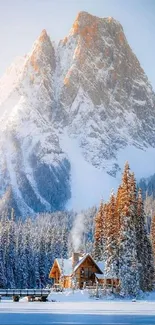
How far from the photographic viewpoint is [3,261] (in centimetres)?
12062

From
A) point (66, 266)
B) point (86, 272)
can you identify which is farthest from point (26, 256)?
point (86, 272)

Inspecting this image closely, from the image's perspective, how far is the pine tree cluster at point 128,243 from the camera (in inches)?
3152

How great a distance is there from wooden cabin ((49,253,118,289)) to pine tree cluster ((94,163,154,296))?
6.11 meters

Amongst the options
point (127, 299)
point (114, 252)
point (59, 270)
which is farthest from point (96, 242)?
point (127, 299)

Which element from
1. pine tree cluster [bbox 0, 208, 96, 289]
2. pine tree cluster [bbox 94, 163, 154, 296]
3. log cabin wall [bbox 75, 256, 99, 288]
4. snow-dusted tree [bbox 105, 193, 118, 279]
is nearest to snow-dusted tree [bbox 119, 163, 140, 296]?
pine tree cluster [bbox 94, 163, 154, 296]

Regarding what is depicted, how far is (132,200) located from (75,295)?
15595 mm

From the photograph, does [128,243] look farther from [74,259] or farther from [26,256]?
[26,256]

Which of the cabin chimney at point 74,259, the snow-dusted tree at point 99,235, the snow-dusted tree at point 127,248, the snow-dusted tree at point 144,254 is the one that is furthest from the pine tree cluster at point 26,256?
the snow-dusted tree at point 127,248

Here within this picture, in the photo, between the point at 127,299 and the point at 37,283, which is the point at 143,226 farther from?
the point at 37,283

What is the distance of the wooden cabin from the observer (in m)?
95.2

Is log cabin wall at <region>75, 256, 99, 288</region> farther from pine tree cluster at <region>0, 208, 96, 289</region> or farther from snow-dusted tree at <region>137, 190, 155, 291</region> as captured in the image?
pine tree cluster at <region>0, 208, 96, 289</region>

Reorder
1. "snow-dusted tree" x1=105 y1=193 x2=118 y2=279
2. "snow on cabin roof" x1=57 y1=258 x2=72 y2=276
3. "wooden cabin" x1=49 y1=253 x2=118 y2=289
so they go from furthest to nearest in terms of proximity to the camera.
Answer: "snow on cabin roof" x1=57 y1=258 x2=72 y2=276 < "wooden cabin" x1=49 y1=253 x2=118 y2=289 < "snow-dusted tree" x1=105 y1=193 x2=118 y2=279

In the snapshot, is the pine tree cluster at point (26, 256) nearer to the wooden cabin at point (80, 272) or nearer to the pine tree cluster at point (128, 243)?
the wooden cabin at point (80, 272)

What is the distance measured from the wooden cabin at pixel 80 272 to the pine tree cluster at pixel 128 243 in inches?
240
